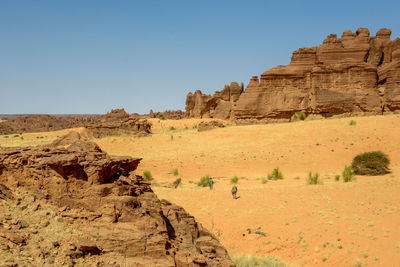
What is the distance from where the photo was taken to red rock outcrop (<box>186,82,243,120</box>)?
188ft

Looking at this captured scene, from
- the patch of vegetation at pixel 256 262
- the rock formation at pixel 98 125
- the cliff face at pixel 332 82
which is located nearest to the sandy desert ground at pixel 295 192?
the patch of vegetation at pixel 256 262

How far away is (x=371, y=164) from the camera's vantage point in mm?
18984

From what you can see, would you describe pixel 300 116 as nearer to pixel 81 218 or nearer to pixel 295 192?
pixel 295 192

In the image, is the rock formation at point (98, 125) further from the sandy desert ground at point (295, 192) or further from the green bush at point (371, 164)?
the green bush at point (371, 164)

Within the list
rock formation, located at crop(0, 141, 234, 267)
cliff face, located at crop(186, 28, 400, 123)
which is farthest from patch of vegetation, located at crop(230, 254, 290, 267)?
cliff face, located at crop(186, 28, 400, 123)

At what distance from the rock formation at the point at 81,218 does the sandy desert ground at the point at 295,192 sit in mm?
4974

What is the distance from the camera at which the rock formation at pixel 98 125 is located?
1355 inches

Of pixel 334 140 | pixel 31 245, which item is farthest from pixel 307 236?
pixel 334 140

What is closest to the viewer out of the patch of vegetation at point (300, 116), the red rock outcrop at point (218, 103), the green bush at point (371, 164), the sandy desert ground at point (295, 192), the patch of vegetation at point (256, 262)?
the patch of vegetation at point (256, 262)

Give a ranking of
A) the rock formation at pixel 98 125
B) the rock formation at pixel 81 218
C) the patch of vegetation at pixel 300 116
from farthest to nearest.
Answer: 1. the patch of vegetation at pixel 300 116
2. the rock formation at pixel 98 125
3. the rock formation at pixel 81 218

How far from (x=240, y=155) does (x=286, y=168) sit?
4163 millimetres

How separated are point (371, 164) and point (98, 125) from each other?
25.1 metres

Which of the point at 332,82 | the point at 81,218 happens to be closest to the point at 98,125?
the point at 332,82

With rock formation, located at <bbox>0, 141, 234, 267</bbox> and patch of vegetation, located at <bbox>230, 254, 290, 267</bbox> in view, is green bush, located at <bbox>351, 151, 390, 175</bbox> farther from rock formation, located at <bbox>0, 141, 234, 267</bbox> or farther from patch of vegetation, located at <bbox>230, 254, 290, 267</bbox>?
rock formation, located at <bbox>0, 141, 234, 267</bbox>
